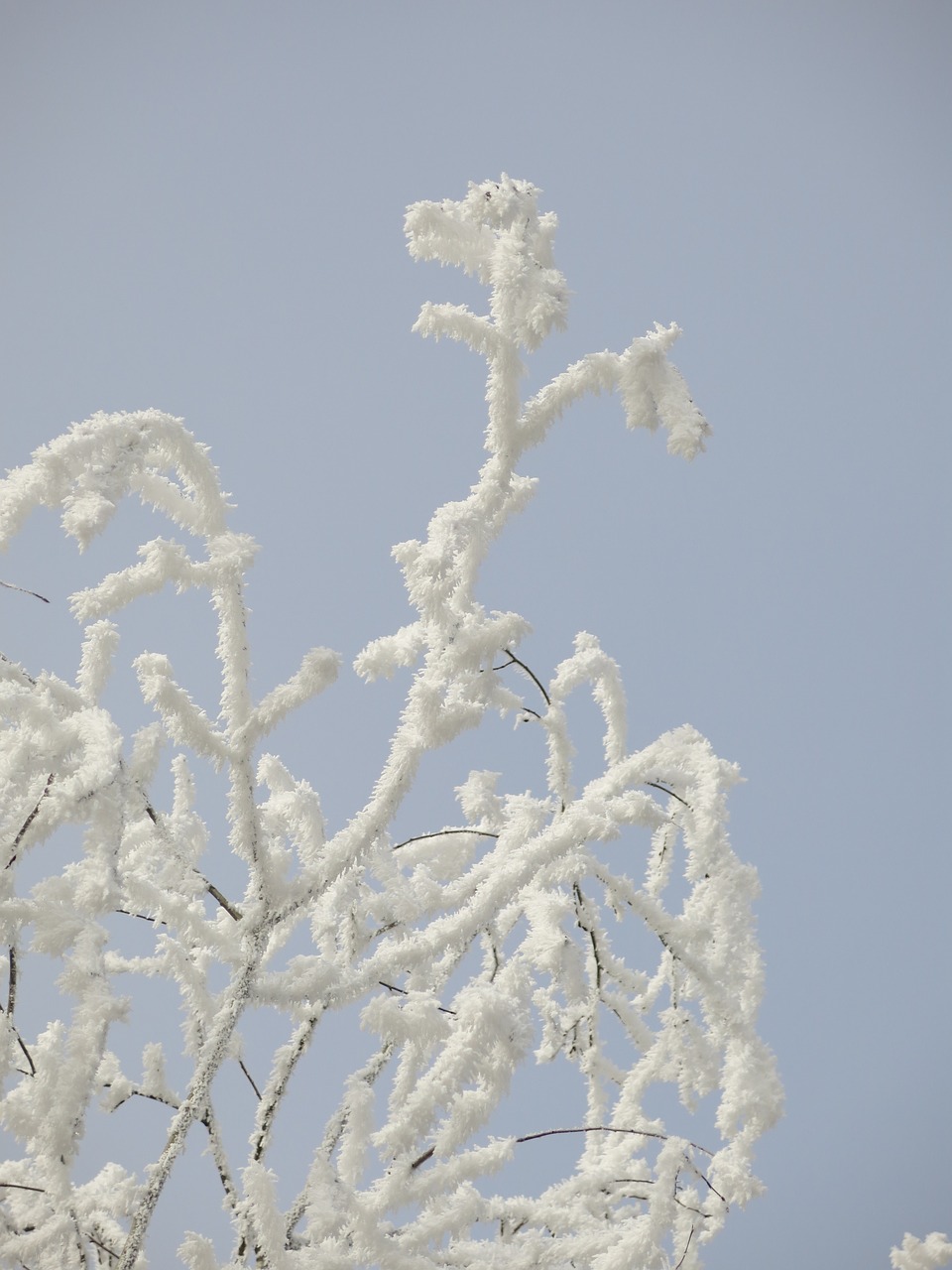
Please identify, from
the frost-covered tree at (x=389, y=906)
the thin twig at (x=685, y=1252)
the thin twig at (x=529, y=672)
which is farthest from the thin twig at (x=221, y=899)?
the thin twig at (x=685, y=1252)

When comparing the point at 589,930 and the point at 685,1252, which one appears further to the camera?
the point at 589,930

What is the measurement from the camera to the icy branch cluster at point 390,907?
81cm

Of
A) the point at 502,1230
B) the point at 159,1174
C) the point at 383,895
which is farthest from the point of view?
the point at 502,1230

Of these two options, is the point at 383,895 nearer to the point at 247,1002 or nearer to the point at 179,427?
the point at 247,1002

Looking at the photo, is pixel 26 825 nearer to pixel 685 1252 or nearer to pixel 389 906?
pixel 389 906

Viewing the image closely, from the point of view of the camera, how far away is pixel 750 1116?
1.06 metres

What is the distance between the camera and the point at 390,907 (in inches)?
38.9

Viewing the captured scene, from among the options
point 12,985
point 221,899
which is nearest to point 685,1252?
point 221,899

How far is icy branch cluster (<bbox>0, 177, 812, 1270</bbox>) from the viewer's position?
2.66 ft

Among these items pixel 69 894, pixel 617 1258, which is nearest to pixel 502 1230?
pixel 617 1258

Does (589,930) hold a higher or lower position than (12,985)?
higher

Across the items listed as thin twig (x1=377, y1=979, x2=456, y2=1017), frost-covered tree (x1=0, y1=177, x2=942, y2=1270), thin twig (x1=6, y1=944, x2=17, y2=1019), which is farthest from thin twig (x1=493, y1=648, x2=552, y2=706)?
thin twig (x1=6, y1=944, x2=17, y2=1019)

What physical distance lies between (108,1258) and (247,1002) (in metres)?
0.50

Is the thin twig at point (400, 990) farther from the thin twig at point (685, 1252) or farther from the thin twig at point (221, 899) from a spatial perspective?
the thin twig at point (685, 1252)
